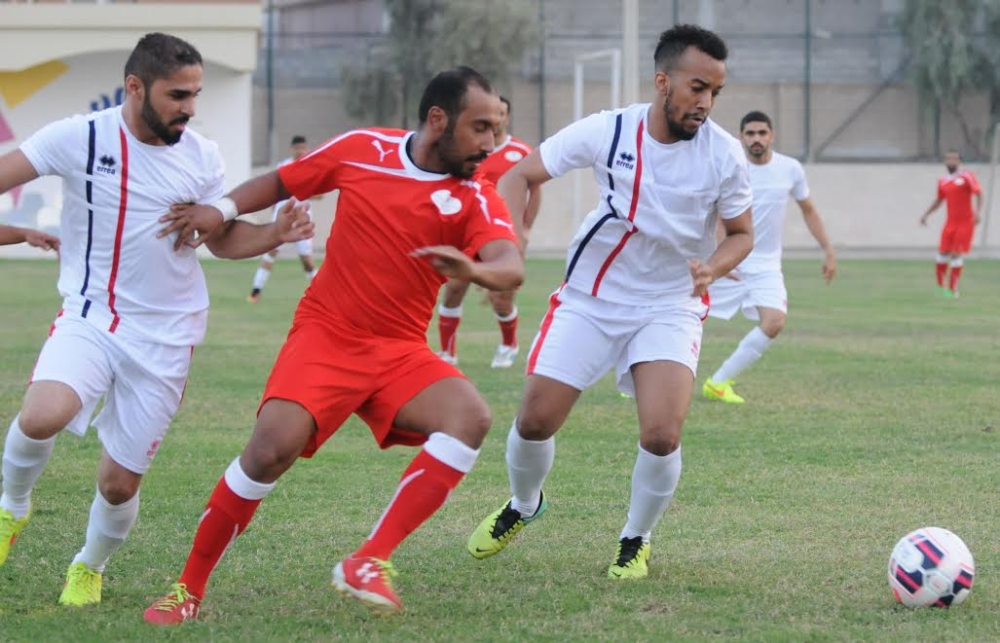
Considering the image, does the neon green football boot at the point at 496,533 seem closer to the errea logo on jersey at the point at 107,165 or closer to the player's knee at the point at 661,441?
the player's knee at the point at 661,441

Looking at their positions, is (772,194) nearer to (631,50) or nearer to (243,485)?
(243,485)

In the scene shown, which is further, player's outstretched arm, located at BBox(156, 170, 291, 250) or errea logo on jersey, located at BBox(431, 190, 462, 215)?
player's outstretched arm, located at BBox(156, 170, 291, 250)

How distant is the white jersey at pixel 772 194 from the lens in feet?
37.9

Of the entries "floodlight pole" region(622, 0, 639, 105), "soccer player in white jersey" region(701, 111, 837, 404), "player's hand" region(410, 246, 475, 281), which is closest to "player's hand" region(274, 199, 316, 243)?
"player's hand" region(410, 246, 475, 281)

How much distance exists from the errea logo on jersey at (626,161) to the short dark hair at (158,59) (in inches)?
68.3

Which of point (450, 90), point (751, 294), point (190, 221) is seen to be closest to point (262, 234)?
point (190, 221)

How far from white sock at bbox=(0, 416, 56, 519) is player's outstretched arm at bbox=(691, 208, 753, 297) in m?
2.47

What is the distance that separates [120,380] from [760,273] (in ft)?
22.1

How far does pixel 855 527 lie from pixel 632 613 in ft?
6.11

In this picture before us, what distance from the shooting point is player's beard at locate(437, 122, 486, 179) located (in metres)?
→ 5.23

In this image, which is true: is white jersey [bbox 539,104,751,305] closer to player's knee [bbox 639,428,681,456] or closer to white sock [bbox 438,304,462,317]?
player's knee [bbox 639,428,681,456]

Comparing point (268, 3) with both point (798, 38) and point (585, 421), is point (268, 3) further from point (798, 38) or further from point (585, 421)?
point (585, 421)

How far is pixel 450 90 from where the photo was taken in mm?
5199

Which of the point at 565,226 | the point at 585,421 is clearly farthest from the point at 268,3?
the point at 585,421
